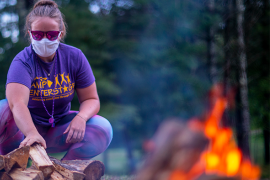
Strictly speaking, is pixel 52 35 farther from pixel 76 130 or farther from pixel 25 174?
pixel 25 174

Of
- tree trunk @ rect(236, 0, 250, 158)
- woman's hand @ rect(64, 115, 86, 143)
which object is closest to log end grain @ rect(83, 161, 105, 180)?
woman's hand @ rect(64, 115, 86, 143)

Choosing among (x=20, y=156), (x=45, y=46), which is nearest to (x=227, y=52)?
(x=45, y=46)

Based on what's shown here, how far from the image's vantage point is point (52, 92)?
8.12 ft

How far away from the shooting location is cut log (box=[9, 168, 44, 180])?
176 centimetres

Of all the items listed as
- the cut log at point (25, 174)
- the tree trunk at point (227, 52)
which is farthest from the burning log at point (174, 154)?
the tree trunk at point (227, 52)

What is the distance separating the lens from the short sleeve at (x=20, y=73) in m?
2.24

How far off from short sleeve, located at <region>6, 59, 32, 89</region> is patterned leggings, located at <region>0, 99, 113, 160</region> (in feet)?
1.04

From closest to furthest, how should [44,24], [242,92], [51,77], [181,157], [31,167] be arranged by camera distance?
1. [181,157]
2. [31,167]
3. [44,24]
4. [51,77]
5. [242,92]

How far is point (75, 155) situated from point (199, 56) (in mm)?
9180

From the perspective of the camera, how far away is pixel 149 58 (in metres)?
10.1

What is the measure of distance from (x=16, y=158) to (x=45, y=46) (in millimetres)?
1069

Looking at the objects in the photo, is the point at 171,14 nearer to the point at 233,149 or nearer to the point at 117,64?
the point at 117,64

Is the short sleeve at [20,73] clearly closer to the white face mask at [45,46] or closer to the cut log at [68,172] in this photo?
the white face mask at [45,46]

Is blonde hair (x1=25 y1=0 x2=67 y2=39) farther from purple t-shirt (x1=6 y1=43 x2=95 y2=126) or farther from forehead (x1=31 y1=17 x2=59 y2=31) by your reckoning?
purple t-shirt (x1=6 y1=43 x2=95 y2=126)
